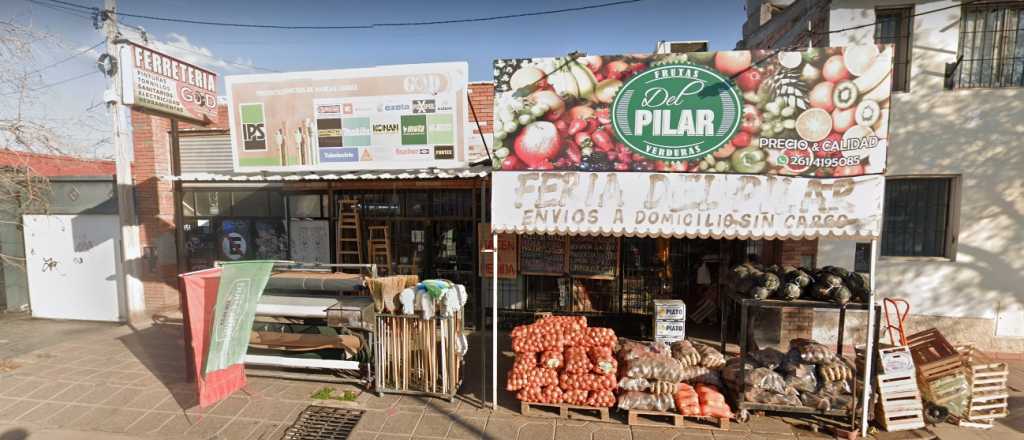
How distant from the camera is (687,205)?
17.0ft

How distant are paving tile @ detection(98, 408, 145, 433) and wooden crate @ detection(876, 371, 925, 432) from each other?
1001 cm

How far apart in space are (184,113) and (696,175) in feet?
32.2

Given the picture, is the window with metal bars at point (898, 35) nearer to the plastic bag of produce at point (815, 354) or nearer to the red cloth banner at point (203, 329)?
the plastic bag of produce at point (815, 354)

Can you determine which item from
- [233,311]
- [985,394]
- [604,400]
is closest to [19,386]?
[233,311]

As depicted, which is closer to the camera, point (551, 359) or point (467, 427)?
point (467, 427)

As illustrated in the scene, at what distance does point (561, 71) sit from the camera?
214 inches

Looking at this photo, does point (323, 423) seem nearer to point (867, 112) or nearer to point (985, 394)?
point (867, 112)

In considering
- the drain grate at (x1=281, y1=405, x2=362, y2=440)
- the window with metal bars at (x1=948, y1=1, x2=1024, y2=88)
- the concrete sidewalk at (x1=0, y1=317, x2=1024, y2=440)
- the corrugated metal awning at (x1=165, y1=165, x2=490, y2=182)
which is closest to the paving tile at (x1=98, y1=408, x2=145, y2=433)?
the concrete sidewalk at (x1=0, y1=317, x2=1024, y2=440)

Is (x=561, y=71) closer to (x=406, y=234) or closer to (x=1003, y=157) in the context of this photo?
(x=406, y=234)

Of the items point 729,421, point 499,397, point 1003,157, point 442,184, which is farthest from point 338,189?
point 1003,157

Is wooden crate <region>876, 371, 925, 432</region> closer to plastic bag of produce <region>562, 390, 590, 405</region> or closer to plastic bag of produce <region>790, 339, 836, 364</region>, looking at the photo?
plastic bag of produce <region>790, 339, 836, 364</region>

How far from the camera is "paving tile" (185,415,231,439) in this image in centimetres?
501

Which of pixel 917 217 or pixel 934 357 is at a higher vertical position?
pixel 917 217

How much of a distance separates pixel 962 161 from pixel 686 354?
6.35 metres
